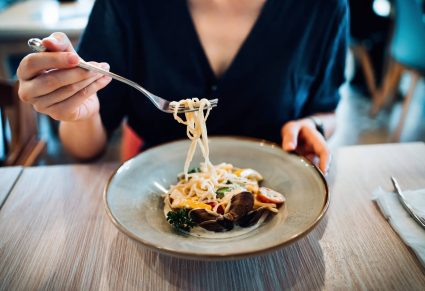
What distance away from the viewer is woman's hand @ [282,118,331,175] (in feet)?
3.30

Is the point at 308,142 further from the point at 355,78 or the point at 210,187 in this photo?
the point at 355,78

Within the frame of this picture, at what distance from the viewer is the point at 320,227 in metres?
0.87

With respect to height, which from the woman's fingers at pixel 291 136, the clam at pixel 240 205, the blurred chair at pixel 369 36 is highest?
the woman's fingers at pixel 291 136

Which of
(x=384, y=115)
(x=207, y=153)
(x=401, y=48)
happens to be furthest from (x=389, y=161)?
(x=384, y=115)

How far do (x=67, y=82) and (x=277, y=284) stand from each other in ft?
1.99

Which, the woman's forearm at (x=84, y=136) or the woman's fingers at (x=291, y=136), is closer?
the woman's fingers at (x=291, y=136)

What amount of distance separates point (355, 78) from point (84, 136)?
3887mm

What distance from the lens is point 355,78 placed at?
433cm

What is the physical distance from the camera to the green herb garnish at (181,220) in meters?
0.82

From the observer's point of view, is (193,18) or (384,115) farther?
(384,115)

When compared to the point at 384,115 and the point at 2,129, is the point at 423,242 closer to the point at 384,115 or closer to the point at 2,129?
the point at 2,129

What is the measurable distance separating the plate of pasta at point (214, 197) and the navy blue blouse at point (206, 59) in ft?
0.67

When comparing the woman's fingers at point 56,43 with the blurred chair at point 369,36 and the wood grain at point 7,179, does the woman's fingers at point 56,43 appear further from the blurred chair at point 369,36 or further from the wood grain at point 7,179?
the blurred chair at point 369,36

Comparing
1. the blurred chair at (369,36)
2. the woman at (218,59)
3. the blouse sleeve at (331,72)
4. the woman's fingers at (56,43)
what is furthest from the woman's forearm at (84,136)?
the blurred chair at (369,36)
